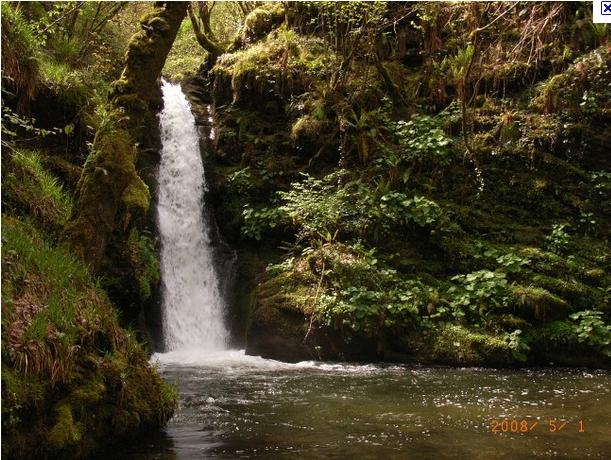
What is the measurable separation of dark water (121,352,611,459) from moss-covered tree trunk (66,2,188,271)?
2164 mm

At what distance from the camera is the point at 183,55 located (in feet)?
70.0

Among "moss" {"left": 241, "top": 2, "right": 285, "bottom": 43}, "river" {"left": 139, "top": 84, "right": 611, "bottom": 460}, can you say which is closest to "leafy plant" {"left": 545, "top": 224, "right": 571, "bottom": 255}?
"river" {"left": 139, "top": 84, "right": 611, "bottom": 460}

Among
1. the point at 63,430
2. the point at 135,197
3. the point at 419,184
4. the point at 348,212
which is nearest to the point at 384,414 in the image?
the point at 63,430

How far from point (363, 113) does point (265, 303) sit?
461 cm

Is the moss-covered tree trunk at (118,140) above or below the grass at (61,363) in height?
above

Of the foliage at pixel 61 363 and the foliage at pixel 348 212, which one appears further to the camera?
the foliage at pixel 348 212

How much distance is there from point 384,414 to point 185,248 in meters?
6.80

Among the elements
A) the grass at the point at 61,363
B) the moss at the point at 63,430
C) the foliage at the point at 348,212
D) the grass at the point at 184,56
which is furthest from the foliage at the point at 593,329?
the grass at the point at 184,56

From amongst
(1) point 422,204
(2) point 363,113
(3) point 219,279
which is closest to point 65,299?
(3) point 219,279

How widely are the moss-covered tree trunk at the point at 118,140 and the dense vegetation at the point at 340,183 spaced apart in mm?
24

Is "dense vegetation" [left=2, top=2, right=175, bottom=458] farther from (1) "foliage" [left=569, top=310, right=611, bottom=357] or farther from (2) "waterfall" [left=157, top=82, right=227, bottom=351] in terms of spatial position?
(1) "foliage" [left=569, top=310, right=611, bottom=357]

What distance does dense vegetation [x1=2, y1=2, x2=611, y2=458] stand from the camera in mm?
6691

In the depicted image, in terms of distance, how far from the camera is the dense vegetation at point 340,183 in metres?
6.69

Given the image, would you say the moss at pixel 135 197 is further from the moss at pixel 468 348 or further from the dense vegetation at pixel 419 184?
the moss at pixel 468 348
